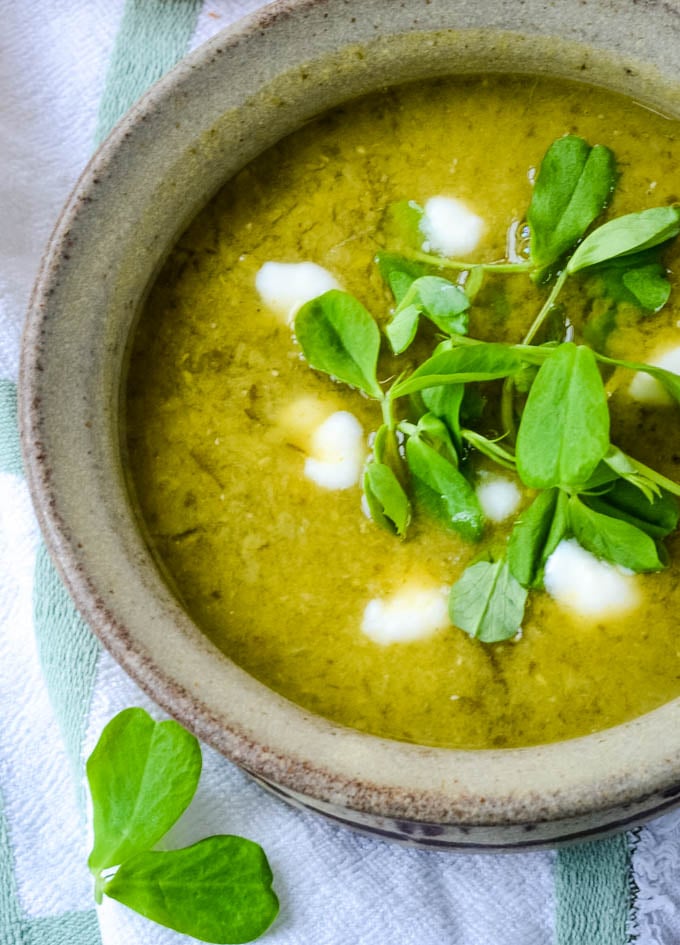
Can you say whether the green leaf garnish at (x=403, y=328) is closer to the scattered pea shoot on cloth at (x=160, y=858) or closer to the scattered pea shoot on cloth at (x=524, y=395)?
the scattered pea shoot on cloth at (x=524, y=395)

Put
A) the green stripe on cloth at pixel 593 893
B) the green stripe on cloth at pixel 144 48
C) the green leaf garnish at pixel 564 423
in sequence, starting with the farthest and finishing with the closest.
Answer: the green stripe on cloth at pixel 144 48 < the green stripe on cloth at pixel 593 893 < the green leaf garnish at pixel 564 423

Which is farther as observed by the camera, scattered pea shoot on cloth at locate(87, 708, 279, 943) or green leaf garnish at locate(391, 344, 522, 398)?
scattered pea shoot on cloth at locate(87, 708, 279, 943)

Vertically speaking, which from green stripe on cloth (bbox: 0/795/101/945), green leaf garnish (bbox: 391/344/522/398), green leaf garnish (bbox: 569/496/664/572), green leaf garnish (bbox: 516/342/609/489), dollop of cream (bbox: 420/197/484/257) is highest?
dollop of cream (bbox: 420/197/484/257)

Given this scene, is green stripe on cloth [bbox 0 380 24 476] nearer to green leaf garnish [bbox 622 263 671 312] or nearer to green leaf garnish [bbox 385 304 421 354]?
green leaf garnish [bbox 385 304 421 354]

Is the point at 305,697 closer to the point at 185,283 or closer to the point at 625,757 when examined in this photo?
the point at 625,757

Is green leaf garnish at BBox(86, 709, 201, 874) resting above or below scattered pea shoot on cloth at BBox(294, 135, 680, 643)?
below

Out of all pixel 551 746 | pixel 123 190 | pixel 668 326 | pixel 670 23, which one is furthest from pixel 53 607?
pixel 670 23

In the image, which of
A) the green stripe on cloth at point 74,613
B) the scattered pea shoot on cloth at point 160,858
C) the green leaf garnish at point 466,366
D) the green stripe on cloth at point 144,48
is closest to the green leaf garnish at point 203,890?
the scattered pea shoot on cloth at point 160,858

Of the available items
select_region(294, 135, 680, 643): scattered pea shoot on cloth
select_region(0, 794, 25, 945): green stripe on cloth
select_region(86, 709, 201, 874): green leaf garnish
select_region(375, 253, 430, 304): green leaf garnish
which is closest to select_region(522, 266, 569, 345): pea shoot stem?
select_region(294, 135, 680, 643): scattered pea shoot on cloth
